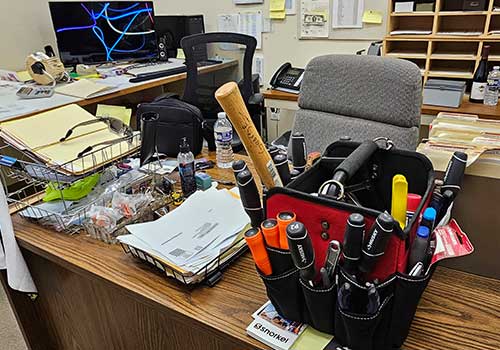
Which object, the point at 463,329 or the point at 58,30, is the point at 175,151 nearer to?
the point at 463,329

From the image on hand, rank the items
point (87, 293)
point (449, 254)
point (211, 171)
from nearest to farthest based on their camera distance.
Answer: point (449, 254)
point (87, 293)
point (211, 171)

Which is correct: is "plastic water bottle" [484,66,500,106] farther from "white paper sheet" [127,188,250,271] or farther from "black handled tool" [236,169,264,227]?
"black handled tool" [236,169,264,227]

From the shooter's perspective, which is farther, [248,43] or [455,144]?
[248,43]

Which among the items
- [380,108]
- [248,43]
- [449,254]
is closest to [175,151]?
[380,108]

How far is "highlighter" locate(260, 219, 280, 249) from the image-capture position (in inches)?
26.0

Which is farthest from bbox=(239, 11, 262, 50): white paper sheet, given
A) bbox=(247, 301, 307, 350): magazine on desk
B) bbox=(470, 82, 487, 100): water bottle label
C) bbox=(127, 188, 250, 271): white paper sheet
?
bbox=(247, 301, 307, 350): magazine on desk

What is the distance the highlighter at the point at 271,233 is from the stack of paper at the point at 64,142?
0.60 meters

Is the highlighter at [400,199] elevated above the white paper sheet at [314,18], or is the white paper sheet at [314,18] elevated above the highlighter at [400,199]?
the white paper sheet at [314,18]

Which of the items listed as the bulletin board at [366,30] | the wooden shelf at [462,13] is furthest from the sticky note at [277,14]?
the wooden shelf at [462,13]

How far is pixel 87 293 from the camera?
1.13m

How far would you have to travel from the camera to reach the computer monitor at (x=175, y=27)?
3492 mm

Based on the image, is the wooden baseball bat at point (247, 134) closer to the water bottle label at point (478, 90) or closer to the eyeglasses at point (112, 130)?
the eyeglasses at point (112, 130)

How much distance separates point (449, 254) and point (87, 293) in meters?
0.95

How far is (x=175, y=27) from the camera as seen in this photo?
355 centimetres
